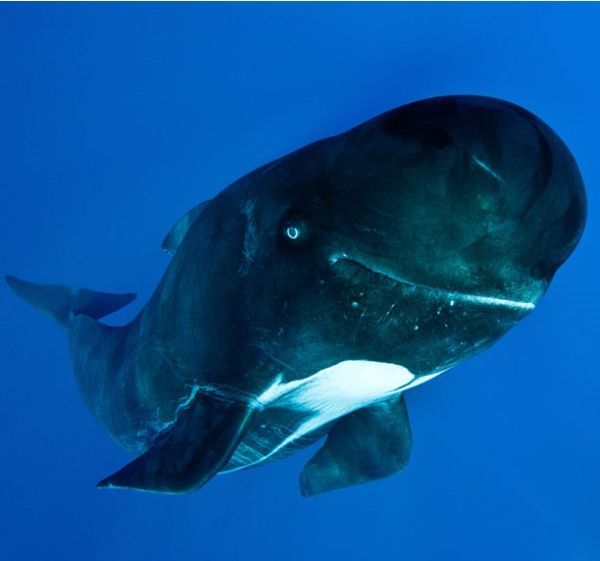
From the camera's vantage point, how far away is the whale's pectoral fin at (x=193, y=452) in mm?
3648

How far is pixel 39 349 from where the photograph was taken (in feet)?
45.1

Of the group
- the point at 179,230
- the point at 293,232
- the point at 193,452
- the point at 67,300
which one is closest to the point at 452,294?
the point at 293,232

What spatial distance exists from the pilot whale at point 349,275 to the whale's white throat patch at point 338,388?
2 cm

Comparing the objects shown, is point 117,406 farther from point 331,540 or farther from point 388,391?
point 331,540

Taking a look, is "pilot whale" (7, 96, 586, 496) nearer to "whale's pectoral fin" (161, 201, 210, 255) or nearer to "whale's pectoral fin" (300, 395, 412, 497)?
"whale's pectoral fin" (300, 395, 412, 497)

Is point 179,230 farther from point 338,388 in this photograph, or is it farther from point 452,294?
point 452,294

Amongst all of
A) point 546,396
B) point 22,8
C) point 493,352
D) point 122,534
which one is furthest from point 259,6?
point 122,534

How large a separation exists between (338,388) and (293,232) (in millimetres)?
1433

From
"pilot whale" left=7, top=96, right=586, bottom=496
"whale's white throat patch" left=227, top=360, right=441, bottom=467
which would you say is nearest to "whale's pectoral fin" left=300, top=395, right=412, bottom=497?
"pilot whale" left=7, top=96, right=586, bottom=496

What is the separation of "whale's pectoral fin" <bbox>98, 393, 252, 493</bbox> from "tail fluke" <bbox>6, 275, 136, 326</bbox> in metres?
4.60

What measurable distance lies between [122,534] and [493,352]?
847 cm

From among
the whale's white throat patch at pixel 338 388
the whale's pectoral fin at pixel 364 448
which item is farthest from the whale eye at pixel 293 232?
the whale's pectoral fin at pixel 364 448

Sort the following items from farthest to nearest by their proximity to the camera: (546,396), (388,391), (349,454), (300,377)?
(546,396)
(349,454)
(388,391)
(300,377)

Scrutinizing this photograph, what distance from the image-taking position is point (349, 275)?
294 cm
